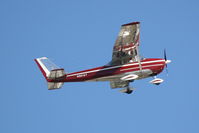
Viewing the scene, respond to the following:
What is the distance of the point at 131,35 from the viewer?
29859mm

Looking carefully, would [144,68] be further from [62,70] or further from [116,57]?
[62,70]

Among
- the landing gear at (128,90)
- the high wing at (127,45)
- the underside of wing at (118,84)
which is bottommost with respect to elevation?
the landing gear at (128,90)

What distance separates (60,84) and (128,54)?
5.05m

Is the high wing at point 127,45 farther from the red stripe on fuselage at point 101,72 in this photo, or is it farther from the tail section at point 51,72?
the tail section at point 51,72

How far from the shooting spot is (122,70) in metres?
31.4

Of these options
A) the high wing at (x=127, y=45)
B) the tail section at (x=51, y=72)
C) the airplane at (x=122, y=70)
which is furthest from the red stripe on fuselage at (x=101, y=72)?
the tail section at (x=51, y=72)

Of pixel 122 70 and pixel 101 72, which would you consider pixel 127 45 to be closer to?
pixel 122 70

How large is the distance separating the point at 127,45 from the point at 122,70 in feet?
6.12

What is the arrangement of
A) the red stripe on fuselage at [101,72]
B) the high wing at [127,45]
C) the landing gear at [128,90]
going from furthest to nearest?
the landing gear at [128,90]
the red stripe on fuselage at [101,72]
the high wing at [127,45]

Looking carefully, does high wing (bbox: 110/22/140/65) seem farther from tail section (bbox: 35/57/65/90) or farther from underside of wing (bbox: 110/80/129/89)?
tail section (bbox: 35/57/65/90)

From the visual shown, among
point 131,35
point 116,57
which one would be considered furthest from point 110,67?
point 131,35

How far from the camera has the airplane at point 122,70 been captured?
101 feet

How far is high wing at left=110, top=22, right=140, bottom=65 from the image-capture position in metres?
29.3

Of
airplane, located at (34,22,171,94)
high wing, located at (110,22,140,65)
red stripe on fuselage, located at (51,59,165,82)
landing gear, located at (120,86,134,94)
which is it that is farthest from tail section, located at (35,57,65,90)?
landing gear, located at (120,86,134,94)
